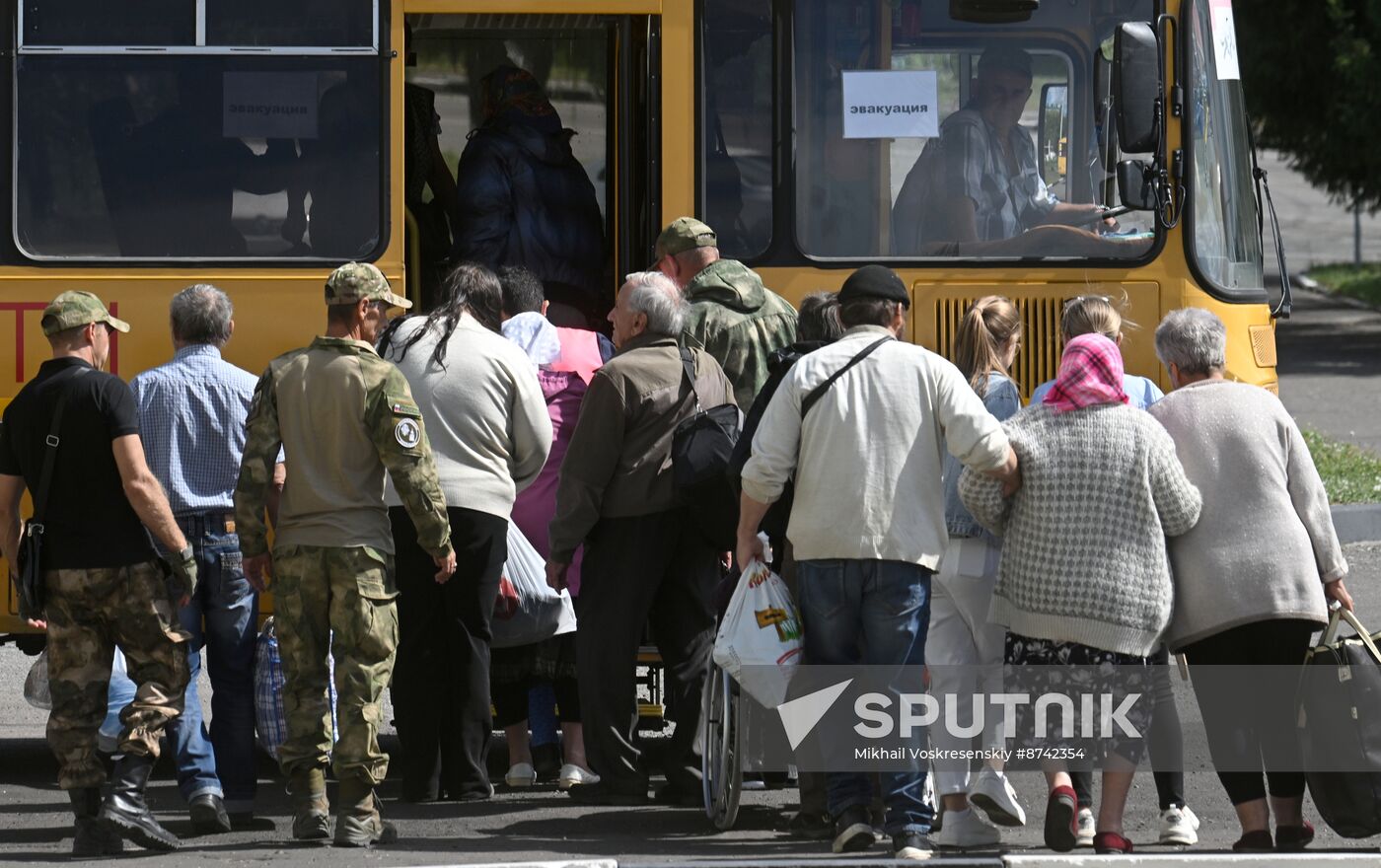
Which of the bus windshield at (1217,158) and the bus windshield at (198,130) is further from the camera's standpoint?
the bus windshield at (1217,158)

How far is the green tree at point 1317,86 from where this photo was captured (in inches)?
989

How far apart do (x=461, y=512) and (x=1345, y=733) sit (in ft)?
9.32

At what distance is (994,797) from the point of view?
6.05 metres

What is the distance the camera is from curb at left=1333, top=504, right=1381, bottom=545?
480 inches

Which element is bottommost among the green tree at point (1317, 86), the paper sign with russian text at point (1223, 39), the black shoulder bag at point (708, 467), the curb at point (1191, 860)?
the curb at point (1191, 860)

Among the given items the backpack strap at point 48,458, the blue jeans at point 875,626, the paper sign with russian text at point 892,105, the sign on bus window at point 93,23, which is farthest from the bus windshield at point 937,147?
the backpack strap at point 48,458

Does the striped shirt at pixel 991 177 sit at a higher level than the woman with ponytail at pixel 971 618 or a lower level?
higher

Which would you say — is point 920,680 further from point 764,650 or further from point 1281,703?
point 1281,703

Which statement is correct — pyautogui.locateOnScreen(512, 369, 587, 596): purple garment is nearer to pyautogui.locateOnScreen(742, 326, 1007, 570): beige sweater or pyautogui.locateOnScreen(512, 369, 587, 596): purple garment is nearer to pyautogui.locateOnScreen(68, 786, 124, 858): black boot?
pyautogui.locateOnScreen(742, 326, 1007, 570): beige sweater

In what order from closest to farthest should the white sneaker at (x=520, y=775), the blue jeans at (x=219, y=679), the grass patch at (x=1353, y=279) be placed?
the blue jeans at (x=219, y=679) < the white sneaker at (x=520, y=775) < the grass patch at (x=1353, y=279)

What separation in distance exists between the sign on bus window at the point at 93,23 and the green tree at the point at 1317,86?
66.8 feet

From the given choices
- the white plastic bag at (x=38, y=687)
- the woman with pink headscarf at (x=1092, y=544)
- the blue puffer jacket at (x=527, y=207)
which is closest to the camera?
the woman with pink headscarf at (x=1092, y=544)

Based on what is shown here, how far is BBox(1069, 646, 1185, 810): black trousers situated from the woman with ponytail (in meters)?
0.22

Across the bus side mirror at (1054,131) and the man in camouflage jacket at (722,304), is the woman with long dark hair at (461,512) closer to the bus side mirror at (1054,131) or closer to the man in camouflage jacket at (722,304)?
the man in camouflage jacket at (722,304)
